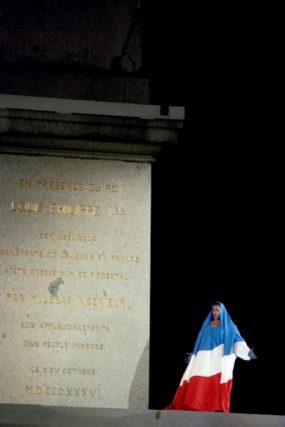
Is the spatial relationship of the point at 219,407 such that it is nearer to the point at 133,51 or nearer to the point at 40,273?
the point at 40,273

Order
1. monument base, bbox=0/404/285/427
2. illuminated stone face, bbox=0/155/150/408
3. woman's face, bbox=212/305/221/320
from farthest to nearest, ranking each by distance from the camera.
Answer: woman's face, bbox=212/305/221/320 < illuminated stone face, bbox=0/155/150/408 < monument base, bbox=0/404/285/427

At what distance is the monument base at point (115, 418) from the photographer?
8.37 metres

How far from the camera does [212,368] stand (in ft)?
35.4

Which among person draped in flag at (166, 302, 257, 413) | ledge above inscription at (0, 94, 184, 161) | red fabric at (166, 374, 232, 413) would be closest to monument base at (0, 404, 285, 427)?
red fabric at (166, 374, 232, 413)

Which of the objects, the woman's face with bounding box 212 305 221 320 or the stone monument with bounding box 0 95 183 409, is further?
the woman's face with bounding box 212 305 221 320

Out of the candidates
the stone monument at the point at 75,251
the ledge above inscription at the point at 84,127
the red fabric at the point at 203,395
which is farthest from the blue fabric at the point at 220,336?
the ledge above inscription at the point at 84,127

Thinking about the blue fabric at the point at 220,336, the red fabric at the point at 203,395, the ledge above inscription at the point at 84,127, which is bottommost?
the red fabric at the point at 203,395

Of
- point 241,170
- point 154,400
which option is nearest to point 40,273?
point 154,400

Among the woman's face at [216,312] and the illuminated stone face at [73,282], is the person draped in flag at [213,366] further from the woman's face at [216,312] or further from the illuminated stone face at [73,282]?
the illuminated stone face at [73,282]

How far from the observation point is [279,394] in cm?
1758

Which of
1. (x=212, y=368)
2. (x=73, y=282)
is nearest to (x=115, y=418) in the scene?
(x=73, y=282)

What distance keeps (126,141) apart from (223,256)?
9.14 m

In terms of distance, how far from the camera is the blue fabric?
10898mm

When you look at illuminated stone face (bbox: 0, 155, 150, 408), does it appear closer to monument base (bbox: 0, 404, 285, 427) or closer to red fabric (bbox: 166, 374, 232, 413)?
monument base (bbox: 0, 404, 285, 427)
